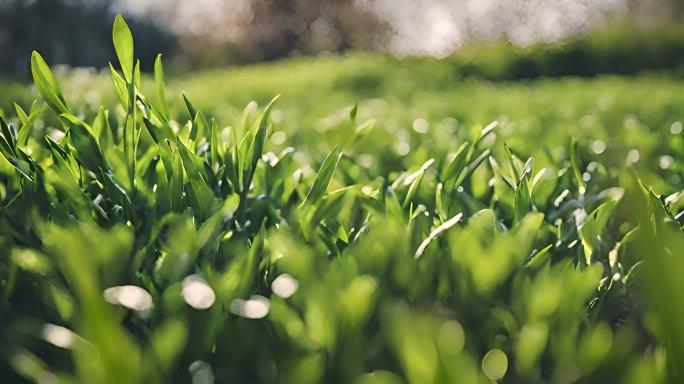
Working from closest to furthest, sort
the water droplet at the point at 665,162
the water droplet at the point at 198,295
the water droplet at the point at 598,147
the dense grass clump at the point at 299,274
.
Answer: the dense grass clump at the point at 299,274 < the water droplet at the point at 198,295 < the water droplet at the point at 665,162 < the water droplet at the point at 598,147

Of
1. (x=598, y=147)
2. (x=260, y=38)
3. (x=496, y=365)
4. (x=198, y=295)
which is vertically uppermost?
(x=198, y=295)

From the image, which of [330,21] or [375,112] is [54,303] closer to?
[375,112]

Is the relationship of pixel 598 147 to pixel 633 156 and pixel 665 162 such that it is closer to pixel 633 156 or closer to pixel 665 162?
pixel 633 156

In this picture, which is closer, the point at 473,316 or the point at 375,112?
the point at 473,316

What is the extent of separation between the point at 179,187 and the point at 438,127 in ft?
6.66

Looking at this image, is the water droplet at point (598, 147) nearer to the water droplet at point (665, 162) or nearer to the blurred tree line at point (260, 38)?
the water droplet at point (665, 162)

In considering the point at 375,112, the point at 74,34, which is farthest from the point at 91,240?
the point at 74,34

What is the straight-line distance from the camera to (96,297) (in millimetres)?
621

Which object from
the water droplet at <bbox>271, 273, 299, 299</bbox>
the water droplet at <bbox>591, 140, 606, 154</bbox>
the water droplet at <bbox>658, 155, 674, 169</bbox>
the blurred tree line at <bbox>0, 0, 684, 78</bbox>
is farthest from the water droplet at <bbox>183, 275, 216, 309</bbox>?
the blurred tree line at <bbox>0, 0, 684, 78</bbox>

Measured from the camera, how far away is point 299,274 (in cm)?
102

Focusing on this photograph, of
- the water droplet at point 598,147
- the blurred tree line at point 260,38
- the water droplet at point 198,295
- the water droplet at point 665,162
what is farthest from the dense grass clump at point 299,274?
the blurred tree line at point 260,38

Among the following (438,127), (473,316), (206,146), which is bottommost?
(438,127)

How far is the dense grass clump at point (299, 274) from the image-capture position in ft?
2.43

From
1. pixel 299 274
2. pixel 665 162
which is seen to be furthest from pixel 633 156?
pixel 299 274
